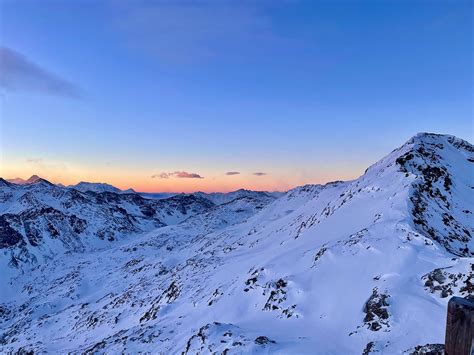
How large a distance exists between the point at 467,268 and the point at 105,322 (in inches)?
1515

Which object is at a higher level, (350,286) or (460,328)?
(460,328)

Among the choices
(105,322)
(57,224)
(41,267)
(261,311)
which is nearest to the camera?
(261,311)

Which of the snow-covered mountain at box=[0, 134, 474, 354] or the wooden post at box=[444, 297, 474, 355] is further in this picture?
the snow-covered mountain at box=[0, 134, 474, 354]

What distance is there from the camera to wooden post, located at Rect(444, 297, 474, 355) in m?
4.06

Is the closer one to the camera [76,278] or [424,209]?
[424,209]

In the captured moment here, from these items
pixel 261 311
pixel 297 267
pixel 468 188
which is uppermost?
pixel 468 188

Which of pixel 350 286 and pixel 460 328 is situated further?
pixel 350 286

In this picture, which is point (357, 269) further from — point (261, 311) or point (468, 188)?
point (468, 188)

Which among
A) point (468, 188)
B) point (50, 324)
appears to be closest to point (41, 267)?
Answer: point (50, 324)

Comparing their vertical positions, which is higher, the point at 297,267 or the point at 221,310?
the point at 297,267

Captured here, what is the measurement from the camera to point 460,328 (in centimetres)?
416

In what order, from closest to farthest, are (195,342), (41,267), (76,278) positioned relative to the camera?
(195,342) → (76,278) → (41,267)

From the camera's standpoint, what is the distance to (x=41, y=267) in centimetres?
15075

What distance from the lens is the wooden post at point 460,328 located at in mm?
4059
